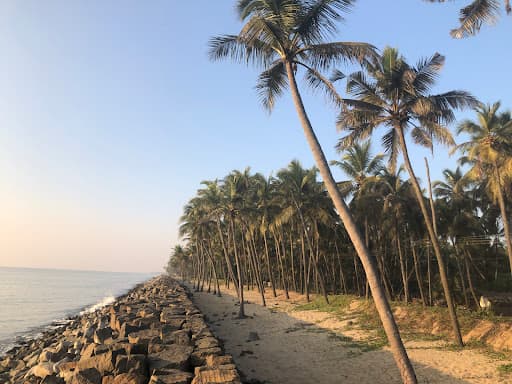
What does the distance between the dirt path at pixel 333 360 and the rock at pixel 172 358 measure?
326 cm

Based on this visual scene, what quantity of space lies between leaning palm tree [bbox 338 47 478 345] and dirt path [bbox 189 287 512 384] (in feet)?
7.37

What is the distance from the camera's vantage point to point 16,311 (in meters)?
41.7

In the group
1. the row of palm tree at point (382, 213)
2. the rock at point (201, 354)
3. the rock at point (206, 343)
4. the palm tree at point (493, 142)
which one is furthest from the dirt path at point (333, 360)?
the palm tree at point (493, 142)

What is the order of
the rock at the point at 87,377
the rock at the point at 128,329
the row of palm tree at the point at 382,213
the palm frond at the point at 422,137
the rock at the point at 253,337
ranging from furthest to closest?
the row of palm tree at the point at 382,213
the rock at the point at 253,337
the palm frond at the point at 422,137
the rock at the point at 128,329
the rock at the point at 87,377

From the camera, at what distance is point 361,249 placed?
793cm

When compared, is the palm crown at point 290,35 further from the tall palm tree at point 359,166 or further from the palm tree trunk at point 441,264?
→ the tall palm tree at point 359,166

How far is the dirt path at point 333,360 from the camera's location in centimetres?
995

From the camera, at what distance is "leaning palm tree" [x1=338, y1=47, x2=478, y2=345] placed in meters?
13.0

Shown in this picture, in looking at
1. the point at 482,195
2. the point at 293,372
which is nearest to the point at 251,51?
the point at 293,372

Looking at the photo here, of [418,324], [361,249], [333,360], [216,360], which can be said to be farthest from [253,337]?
[361,249]

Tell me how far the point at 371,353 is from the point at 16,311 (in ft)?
149

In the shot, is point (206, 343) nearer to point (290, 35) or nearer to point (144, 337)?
point (144, 337)

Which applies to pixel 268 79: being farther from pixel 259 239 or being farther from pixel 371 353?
pixel 259 239

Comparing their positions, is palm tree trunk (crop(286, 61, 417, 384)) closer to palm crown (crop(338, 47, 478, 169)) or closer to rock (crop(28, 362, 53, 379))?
palm crown (crop(338, 47, 478, 169))
